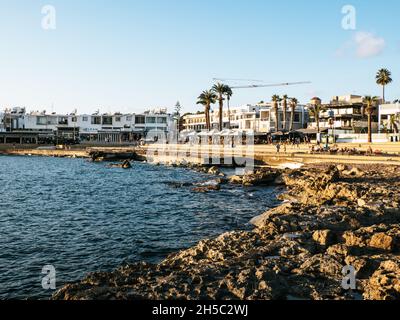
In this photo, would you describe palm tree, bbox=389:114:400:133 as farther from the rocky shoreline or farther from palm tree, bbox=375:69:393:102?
the rocky shoreline

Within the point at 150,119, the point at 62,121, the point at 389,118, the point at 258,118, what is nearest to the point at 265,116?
the point at 258,118

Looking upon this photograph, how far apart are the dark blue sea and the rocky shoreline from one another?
2351mm

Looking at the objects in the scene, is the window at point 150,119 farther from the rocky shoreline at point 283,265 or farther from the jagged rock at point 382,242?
the jagged rock at point 382,242

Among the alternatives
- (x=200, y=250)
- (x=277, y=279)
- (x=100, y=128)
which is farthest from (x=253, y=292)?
(x=100, y=128)

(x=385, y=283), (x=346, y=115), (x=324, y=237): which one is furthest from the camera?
(x=346, y=115)

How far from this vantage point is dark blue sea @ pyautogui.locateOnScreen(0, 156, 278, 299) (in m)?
16.2

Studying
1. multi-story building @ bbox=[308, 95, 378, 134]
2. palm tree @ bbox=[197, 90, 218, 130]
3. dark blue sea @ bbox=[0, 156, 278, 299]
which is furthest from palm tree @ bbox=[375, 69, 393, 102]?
dark blue sea @ bbox=[0, 156, 278, 299]

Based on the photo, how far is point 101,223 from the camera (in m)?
24.1

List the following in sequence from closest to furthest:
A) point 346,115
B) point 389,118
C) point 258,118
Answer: point 389,118
point 346,115
point 258,118

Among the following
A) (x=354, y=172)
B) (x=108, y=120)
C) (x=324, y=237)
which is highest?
(x=108, y=120)

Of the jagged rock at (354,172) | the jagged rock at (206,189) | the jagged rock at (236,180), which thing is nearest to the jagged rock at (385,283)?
the jagged rock at (206,189)

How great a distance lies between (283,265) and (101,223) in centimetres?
1416

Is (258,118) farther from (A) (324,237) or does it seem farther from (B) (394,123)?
(A) (324,237)
